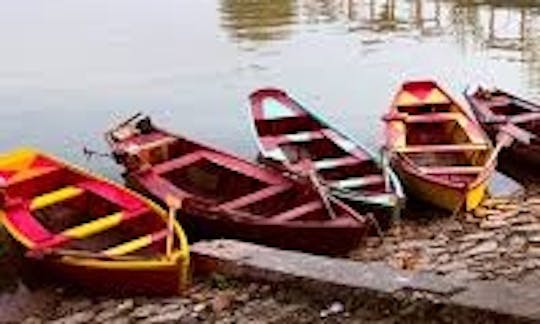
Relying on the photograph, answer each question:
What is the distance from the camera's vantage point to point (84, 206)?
11125mm

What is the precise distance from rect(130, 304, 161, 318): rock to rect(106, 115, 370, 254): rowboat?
5.58 ft

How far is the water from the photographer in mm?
18109

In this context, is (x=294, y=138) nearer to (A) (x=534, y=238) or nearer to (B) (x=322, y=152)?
(B) (x=322, y=152)

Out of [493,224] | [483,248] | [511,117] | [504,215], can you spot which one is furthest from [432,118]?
[483,248]

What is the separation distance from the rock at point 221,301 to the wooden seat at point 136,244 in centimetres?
106

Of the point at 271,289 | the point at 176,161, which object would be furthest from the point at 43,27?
the point at 271,289

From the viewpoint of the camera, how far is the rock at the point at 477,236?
34.9 feet

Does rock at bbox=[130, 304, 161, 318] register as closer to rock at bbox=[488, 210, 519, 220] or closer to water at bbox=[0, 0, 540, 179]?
rock at bbox=[488, 210, 519, 220]

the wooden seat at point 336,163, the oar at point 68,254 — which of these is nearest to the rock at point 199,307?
the oar at point 68,254

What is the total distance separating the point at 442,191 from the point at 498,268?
2467mm

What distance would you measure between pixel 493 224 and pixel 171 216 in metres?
3.55

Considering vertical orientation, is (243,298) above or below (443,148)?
below

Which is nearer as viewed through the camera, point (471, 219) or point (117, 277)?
point (117, 277)

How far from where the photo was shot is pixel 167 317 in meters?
8.66
